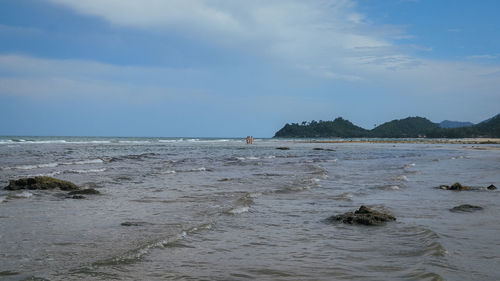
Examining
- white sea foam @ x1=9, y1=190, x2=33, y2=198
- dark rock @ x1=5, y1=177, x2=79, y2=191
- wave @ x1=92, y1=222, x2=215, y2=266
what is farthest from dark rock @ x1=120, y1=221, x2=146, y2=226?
dark rock @ x1=5, y1=177, x2=79, y2=191

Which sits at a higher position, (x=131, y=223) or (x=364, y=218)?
(x=364, y=218)

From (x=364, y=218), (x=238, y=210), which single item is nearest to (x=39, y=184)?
(x=238, y=210)

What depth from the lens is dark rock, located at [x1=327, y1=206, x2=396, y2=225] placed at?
7.84m

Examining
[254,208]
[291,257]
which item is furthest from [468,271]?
[254,208]

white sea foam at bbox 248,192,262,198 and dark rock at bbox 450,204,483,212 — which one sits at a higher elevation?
dark rock at bbox 450,204,483,212

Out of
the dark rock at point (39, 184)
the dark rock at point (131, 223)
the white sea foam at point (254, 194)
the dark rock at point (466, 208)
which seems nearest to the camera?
the dark rock at point (131, 223)

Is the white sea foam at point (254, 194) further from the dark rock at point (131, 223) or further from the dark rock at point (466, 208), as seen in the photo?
the dark rock at point (466, 208)

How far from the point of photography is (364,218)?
7.89 meters

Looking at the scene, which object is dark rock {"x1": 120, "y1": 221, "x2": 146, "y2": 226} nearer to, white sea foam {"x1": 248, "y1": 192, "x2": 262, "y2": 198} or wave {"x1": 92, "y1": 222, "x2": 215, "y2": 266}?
wave {"x1": 92, "y1": 222, "x2": 215, "y2": 266}

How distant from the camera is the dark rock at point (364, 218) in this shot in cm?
784

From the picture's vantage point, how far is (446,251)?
5.82 metres

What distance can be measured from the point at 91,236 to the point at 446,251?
5.50m

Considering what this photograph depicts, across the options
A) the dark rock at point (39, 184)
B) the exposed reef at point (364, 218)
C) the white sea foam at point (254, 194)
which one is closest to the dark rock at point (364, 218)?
the exposed reef at point (364, 218)

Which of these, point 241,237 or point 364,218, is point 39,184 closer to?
point 241,237
